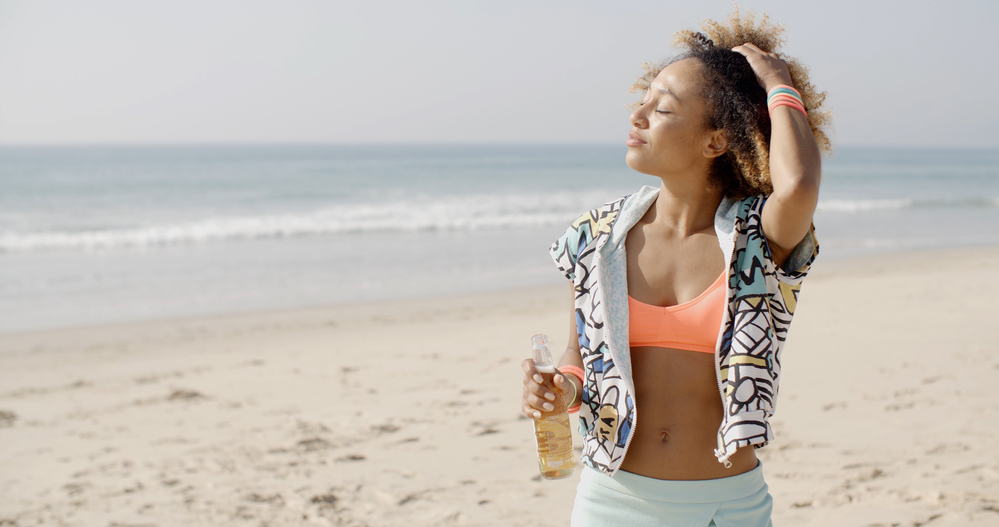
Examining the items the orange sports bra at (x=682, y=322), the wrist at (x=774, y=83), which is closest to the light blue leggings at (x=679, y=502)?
the orange sports bra at (x=682, y=322)

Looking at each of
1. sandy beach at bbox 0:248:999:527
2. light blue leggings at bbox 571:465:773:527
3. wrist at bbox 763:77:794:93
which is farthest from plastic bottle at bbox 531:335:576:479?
sandy beach at bbox 0:248:999:527

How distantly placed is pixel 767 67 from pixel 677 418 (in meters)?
0.87

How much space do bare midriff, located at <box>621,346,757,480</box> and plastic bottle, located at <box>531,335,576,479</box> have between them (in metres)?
0.17

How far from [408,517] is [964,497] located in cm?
281

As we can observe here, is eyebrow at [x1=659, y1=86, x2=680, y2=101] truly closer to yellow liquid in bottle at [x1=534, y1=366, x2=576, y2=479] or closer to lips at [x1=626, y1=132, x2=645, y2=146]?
lips at [x1=626, y1=132, x2=645, y2=146]

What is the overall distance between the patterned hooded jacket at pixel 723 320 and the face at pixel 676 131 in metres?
0.13

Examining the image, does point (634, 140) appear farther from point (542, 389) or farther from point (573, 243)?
point (542, 389)

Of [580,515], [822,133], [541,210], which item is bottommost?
[541,210]

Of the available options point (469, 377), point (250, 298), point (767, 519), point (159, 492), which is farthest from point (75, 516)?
point (250, 298)

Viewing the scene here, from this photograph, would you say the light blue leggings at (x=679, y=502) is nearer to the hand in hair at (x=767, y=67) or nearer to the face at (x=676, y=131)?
the face at (x=676, y=131)

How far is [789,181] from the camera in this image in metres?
1.56

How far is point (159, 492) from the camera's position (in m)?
4.16

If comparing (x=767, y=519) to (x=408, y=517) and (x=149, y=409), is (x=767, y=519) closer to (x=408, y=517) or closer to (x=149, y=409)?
(x=408, y=517)

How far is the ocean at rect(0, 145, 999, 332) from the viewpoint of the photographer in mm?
10625
